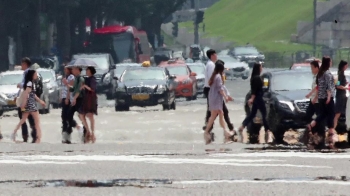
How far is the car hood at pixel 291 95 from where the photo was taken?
2406 centimetres

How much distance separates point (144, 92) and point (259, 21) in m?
126

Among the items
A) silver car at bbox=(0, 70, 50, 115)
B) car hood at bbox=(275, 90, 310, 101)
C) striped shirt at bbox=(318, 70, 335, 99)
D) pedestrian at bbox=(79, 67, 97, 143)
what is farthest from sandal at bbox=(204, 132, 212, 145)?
silver car at bbox=(0, 70, 50, 115)

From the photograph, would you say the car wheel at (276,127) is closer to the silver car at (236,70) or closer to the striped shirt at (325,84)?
the striped shirt at (325,84)

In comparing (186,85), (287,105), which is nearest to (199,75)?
(186,85)

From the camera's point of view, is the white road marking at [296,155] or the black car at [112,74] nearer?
the white road marking at [296,155]

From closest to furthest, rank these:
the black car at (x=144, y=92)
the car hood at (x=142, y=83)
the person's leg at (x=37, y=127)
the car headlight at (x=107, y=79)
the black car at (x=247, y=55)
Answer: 1. the person's leg at (x=37, y=127)
2. the black car at (x=144, y=92)
3. the car hood at (x=142, y=83)
4. the car headlight at (x=107, y=79)
5. the black car at (x=247, y=55)

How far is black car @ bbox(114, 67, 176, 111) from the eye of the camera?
1497 inches

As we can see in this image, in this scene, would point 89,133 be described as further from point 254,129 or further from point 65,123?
point 254,129

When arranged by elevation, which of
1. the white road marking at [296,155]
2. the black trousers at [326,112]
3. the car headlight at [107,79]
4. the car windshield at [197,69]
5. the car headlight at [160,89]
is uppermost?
the black trousers at [326,112]

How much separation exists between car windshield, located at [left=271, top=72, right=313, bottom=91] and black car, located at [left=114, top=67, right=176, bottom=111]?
12.3 m

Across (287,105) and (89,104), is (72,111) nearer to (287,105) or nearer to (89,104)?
(89,104)

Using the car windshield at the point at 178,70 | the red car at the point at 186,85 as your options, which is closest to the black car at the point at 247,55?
the car windshield at the point at 178,70

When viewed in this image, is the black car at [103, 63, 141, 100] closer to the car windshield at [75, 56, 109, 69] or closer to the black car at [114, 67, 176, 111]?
the car windshield at [75, 56, 109, 69]

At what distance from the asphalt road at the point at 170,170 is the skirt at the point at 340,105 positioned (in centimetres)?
358
